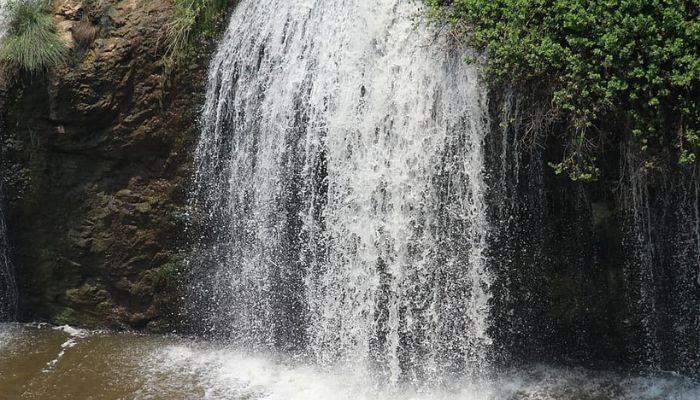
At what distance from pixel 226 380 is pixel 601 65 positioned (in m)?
3.79

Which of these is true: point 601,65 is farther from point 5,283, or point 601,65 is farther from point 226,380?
point 5,283

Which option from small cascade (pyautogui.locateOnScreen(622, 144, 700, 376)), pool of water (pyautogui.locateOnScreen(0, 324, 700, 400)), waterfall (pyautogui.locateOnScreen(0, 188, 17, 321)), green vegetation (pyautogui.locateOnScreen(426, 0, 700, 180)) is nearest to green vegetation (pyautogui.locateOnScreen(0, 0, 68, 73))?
waterfall (pyautogui.locateOnScreen(0, 188, 17, 321))

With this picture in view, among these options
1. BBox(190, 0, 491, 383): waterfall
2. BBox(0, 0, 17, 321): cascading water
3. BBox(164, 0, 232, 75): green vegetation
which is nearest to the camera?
BBox(190, 0, 491, 383): waterfall

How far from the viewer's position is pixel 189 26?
688 cm

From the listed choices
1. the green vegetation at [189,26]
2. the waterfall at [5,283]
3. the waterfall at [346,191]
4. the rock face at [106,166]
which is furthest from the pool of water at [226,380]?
the green vegetation at [189,26]

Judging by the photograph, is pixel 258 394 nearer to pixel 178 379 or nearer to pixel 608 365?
pixel 178 379

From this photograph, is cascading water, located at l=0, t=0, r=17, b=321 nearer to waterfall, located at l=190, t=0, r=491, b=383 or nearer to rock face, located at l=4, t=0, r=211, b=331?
rock face, located at l=4, t=0, r=211, b=331

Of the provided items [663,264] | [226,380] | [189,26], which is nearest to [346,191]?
[226,380]

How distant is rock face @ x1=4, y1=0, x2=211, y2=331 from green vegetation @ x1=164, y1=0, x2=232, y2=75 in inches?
4.3

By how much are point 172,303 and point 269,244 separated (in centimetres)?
129

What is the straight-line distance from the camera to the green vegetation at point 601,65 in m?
4.80

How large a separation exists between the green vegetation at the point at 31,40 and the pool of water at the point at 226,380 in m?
2.68

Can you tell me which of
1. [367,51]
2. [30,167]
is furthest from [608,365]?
[30,167]

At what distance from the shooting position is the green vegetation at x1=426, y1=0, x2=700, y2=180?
4.80m
